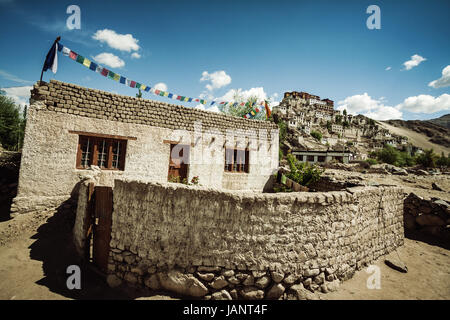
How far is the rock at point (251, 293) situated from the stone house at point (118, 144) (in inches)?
155

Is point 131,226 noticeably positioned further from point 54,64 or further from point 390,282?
point 54,64

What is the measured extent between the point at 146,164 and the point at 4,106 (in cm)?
2500

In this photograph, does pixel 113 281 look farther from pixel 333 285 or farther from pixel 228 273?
pixel 333 285

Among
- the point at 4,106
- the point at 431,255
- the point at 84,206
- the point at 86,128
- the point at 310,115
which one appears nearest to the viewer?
the point at 84,206

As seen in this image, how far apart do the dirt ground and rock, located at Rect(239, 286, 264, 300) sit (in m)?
1.31

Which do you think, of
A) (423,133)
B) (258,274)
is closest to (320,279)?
(258,274)

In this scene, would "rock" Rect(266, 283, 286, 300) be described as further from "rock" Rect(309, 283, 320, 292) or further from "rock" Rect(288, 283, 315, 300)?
"rock" Rect(309, 283, 320, 292)

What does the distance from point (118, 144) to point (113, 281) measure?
5201mm

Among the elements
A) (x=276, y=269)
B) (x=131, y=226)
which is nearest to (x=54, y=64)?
(x=131, y=226)

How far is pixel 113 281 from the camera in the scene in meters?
3.79

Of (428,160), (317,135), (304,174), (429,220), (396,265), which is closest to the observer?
(396,265)

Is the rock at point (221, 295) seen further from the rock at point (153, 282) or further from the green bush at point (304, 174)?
the green bush at point (304, 174)

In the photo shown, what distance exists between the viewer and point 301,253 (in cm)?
394
